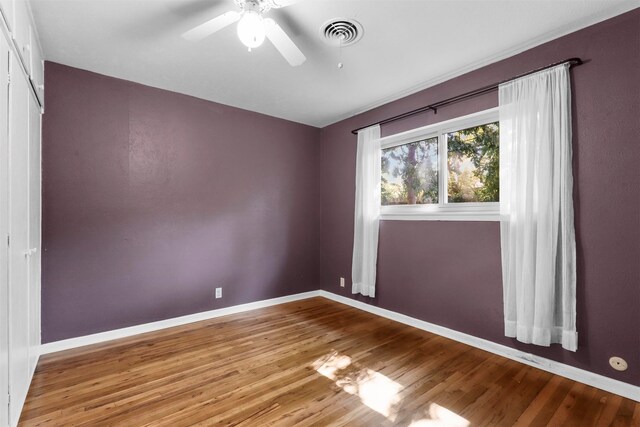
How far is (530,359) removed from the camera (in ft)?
7.73

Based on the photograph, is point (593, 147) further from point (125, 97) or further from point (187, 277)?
point (125, 97)

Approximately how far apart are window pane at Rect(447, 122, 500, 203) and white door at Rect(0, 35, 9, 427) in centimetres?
319

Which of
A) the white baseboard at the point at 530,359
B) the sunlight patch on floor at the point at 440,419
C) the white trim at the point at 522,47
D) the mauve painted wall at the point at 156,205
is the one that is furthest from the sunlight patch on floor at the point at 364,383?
the white trim at the point at 522,47

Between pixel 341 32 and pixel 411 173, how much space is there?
1714mm

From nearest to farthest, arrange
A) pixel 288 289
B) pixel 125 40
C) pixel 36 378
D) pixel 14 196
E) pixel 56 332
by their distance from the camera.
Result: pixel 14 196
pixel 36 378
pixel 125 40
pixel 56 332
pixel 288 289

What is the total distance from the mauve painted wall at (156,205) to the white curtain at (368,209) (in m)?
0.93

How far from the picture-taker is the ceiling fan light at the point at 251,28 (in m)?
1.69

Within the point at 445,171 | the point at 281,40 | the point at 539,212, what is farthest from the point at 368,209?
the point at 281,40

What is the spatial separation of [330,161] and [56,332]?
3442mm

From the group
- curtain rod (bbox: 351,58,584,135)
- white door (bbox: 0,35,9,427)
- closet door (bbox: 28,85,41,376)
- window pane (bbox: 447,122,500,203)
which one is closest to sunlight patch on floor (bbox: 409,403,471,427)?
window pane (bbox: 447,122,500,203)

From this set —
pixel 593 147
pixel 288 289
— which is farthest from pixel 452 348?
pixel 288 289

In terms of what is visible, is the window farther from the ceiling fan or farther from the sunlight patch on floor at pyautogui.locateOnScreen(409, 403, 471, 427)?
the ceiling fan

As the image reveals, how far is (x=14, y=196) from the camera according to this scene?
5.35 ft

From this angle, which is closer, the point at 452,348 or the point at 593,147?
the point at 593,147
